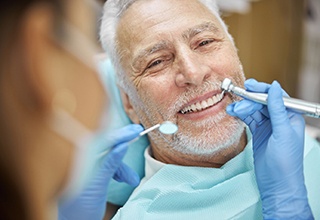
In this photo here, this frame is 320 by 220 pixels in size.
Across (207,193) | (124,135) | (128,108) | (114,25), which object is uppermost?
(114,25)

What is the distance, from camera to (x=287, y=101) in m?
0.81

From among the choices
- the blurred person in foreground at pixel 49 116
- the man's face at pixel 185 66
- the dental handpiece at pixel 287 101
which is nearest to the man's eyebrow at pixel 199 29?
the man's face at pixel 185 66

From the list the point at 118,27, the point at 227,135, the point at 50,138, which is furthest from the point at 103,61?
the point at 50,138

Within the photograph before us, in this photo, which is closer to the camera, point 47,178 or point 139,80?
point 47,178

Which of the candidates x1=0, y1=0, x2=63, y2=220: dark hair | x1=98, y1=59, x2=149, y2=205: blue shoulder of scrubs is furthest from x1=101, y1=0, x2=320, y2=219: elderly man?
x1=0, y1=0, x2=63, y2=220: dark hair

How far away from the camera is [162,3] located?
0.94m

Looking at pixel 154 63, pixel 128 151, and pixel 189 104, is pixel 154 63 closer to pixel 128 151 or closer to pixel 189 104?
pixel 189 104

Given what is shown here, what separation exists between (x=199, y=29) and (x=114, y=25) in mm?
198

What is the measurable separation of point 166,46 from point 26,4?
1.24ft

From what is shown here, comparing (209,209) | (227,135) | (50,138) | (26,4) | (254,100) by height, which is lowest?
(209,209)

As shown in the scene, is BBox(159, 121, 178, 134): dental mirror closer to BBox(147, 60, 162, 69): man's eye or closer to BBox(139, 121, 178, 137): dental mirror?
BBox(139, 121, 178, 137): dental mirror

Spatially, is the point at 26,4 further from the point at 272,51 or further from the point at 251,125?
the point at 272,51

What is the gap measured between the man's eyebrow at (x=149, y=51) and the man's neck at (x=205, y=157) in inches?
8.5

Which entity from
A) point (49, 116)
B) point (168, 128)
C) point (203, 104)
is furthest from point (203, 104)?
point (49, 116)
